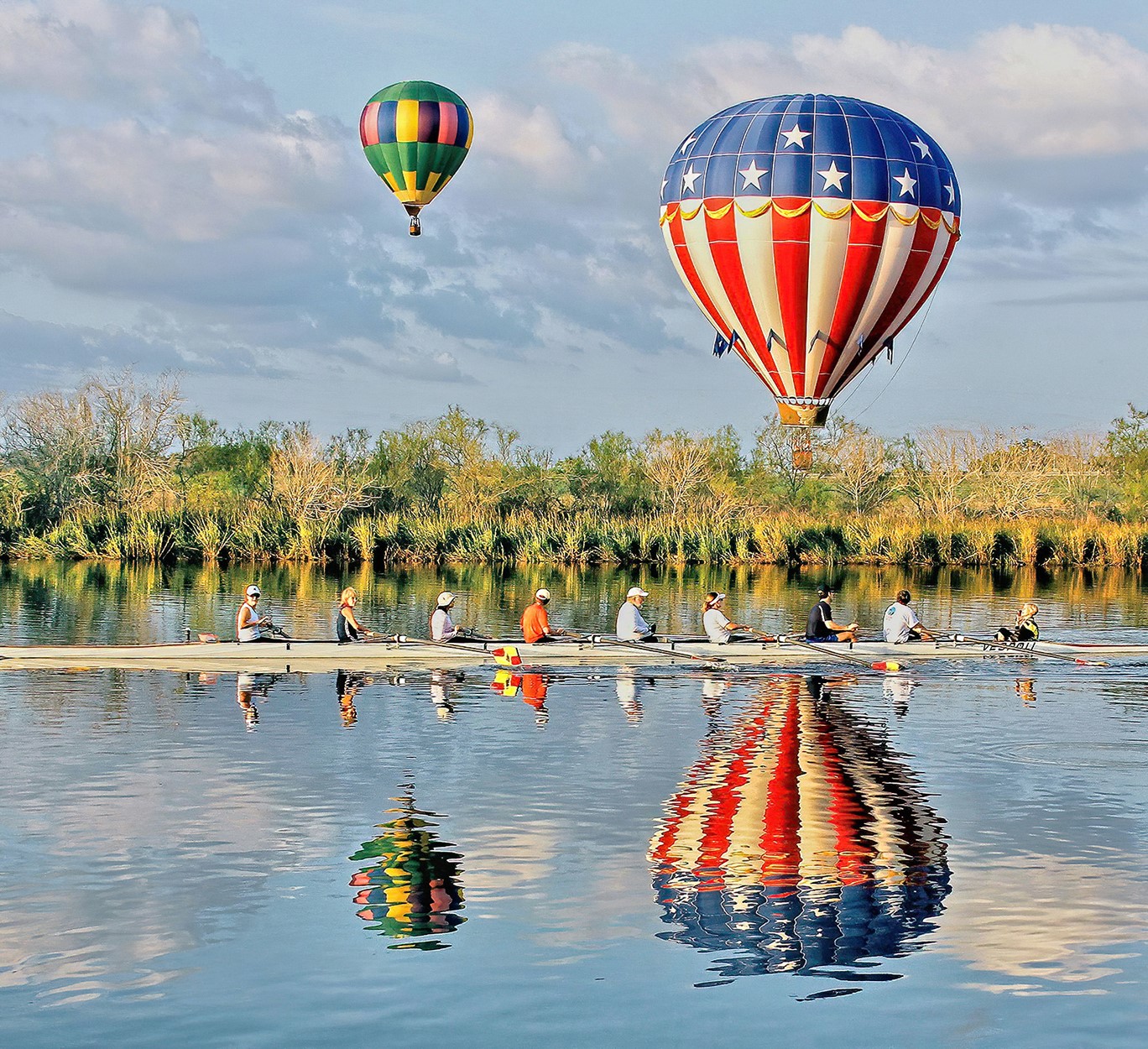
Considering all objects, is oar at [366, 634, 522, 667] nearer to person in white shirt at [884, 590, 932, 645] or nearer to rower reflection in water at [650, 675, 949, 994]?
rower reflection in water at [650, 675, 949, 994]

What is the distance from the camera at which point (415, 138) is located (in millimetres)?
47188

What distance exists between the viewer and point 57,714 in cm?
2405

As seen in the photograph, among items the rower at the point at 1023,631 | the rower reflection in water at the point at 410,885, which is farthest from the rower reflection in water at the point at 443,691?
the rower at the point at 1023,631

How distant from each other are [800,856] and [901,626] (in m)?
14.1

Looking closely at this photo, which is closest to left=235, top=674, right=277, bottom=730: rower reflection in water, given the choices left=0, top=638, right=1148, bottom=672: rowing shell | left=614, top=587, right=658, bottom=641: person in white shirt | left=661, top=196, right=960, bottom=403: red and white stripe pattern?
left=0, top=638, right=1148, bottom=672: rowing shell

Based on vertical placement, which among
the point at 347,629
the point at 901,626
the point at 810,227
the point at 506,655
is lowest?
the point at 506,655

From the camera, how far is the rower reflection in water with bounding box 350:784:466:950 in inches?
563

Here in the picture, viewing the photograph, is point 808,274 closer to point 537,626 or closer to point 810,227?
point 810,227

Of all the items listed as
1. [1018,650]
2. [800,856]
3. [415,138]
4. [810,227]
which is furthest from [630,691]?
[415,138]

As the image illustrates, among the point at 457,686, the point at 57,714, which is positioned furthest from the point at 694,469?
the point at 57,714

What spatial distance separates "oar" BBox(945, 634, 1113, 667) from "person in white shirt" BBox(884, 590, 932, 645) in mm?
688

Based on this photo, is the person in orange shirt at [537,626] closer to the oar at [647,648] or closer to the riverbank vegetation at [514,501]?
the oar at [647,648]

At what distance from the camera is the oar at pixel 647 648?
2920 centimetres

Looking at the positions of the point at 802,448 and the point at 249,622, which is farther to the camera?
the point at 802,448
